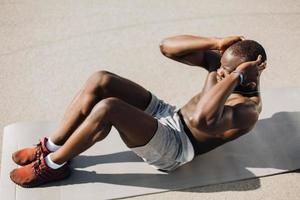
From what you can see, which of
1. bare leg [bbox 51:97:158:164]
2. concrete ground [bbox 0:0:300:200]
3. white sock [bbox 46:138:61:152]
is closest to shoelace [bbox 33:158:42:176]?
white sock [bbox 46:138:61:152]

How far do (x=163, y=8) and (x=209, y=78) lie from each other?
2.20 meters

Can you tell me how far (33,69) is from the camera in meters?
4.22

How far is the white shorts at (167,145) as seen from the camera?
283 cm

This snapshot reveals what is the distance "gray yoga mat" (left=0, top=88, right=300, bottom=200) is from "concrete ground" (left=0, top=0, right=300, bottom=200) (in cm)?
15

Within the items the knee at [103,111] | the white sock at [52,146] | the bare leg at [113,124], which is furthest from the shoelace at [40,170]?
the knee at [103,111]

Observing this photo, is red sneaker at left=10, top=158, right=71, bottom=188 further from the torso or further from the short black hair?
the short black hair

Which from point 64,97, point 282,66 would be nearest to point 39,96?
point 64,97

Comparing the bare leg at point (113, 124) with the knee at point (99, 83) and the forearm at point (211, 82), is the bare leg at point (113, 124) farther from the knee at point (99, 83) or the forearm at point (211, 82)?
the forearm at point (211, 82)

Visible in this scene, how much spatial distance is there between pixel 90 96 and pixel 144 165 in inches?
25.0

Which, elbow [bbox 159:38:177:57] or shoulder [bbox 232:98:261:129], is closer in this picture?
shoulder [bbox 232:98:261:129]

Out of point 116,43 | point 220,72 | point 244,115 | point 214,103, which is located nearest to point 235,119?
point 244,115

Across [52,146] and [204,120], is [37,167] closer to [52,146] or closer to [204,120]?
[52,146]

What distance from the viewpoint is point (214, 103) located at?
2.67 meters

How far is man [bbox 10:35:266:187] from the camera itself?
2.71 metres
